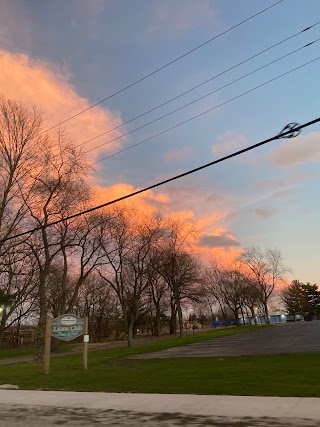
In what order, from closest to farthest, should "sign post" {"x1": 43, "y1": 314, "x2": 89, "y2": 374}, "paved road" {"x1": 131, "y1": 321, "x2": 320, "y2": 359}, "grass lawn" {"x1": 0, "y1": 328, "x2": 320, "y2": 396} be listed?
"grass lawn" {"x1": 0, "y1": 328, "x2": 320, "y2": 396} → "sign post" {"x1": 43, "y1": 314, "x2": 89, "y2": 374} → "paved road" {"x1": 131, "y1": 321, "x2": 320, "y2": 359}

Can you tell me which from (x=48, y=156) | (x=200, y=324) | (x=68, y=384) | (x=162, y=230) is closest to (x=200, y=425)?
(x=68, y=384)

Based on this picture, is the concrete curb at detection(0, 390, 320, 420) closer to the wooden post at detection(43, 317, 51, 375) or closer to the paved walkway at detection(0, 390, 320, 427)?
the paved walkway at detection(0, 390, 320, 427)

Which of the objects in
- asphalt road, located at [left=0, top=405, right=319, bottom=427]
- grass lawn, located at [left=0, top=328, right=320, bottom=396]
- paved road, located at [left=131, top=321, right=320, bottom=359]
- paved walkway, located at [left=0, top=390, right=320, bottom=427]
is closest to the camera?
asphalt road, located at [left=0, top=405, right=319, bottom=427]

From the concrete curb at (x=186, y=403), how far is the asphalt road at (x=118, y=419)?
0.30m

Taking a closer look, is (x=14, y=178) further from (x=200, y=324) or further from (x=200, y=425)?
(x=200, y=324)

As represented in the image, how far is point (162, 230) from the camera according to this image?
4338 cm

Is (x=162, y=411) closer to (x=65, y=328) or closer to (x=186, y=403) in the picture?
(x=186, y=403)

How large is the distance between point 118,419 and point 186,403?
1.71 meters

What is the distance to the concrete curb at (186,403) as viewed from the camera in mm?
7398

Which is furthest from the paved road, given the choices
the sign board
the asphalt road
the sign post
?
the asphalt road

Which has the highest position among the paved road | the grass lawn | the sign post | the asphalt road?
the sign post

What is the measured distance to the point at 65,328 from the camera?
18094 mm

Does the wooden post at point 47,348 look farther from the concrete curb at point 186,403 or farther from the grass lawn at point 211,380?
the concrete curb at point 186,403

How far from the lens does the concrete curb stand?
740 centimetres
